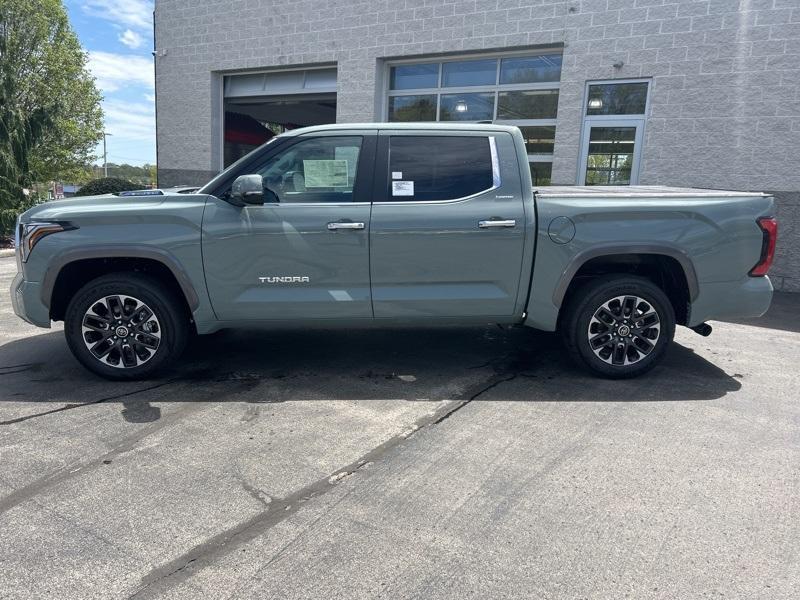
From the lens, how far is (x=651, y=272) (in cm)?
505

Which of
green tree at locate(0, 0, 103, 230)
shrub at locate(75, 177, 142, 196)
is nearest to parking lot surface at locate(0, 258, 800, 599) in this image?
shrub at locate(75, 177, 142, 196)

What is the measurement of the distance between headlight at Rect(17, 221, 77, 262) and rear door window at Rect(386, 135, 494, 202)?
2489 millimetres

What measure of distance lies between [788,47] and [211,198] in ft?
28.4

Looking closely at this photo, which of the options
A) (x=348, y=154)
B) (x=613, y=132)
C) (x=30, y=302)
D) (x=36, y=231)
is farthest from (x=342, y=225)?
(x=613, y=132)

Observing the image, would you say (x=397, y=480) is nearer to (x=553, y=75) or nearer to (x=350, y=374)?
(x=350, y=374)

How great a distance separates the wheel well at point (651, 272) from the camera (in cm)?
482

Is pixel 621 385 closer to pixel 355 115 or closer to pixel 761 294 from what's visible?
pixel 761 294

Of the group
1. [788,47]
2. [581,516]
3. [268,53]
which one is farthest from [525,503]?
[268,53]

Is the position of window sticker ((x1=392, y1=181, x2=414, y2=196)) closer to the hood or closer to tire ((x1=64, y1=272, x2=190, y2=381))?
the hood

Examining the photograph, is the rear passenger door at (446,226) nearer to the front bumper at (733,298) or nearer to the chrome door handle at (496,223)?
the chrome door handle at (496,223)

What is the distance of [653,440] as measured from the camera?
150 inches

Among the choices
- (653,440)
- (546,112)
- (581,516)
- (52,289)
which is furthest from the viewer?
(546,112)

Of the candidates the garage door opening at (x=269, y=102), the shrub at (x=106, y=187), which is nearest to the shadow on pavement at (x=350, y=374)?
the shrub at (x=106, y=187)

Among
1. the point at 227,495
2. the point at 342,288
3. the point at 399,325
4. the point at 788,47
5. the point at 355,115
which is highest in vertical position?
the point at 788,47
